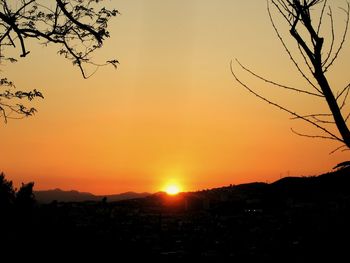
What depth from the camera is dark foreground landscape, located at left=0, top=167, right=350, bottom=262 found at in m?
10.7

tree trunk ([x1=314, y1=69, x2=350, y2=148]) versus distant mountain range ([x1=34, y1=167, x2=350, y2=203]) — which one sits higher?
distant mountain range ([x1=34, y1=167, x2=350, y2=203])

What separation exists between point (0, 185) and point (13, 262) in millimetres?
4401

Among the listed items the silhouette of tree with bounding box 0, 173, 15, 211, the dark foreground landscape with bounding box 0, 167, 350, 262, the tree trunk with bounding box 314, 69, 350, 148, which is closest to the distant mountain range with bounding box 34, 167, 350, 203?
the dark foreground landscape with bounding box 0, 167, 350, 262

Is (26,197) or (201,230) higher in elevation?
(26,197)

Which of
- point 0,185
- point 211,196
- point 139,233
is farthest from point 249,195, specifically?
point 0,185

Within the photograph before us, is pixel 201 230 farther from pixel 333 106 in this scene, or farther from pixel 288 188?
pixel 333 106

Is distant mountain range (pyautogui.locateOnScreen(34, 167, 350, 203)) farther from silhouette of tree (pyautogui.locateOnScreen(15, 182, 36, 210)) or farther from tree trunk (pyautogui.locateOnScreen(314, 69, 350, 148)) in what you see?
tree trunk (pyautogui.locateOnScreen(314, 69, 350, 148))

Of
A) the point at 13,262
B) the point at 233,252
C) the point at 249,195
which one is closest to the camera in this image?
the point at 13,262

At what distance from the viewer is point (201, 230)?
14164mm

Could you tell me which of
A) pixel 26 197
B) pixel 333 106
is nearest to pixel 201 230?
pixel 26 197

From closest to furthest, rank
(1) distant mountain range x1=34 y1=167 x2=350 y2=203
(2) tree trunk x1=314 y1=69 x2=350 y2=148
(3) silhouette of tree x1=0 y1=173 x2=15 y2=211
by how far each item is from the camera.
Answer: (2) tree trunk x1=314 y1=69 x2=350 y2=148
(3) silhouette of tree x1=0 y1=173 x2=15 y2=211
(1) distant mountain range x1=34 y1=167 x2=350 y2=203

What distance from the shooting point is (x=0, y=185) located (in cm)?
1388

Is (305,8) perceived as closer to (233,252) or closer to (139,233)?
(233,252)

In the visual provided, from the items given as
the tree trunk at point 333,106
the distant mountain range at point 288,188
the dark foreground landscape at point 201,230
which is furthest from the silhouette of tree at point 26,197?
the tree trunk at point 333,106
